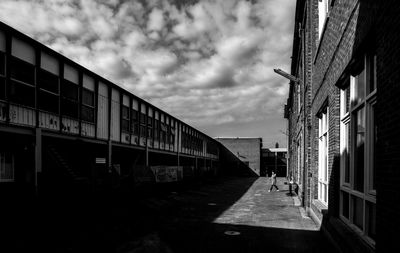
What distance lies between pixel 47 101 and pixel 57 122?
102cm

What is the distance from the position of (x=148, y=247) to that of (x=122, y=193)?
1221cm

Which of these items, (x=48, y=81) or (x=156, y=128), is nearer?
(x=48, y=81)

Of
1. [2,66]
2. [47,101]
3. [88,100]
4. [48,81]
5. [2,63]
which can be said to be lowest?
[47,101]

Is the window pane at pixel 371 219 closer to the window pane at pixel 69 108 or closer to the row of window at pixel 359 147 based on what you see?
the row of window at pixel 359 147

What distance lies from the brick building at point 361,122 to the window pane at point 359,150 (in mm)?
16

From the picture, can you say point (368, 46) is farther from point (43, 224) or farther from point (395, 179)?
point (43, 224)

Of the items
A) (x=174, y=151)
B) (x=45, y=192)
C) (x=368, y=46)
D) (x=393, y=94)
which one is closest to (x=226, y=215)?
(x=45, y=192)

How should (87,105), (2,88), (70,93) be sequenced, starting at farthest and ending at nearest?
(87,105) → (70,93) → (2,88)

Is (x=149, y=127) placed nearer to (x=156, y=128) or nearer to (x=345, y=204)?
(x=156, y=128)

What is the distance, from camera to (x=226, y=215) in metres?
14.1

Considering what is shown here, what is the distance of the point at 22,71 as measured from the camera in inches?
558

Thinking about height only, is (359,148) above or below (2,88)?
below

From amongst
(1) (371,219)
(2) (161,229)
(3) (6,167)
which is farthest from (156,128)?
(1) (371,219)

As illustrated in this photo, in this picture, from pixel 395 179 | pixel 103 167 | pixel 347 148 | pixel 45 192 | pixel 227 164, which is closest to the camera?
pixel 395 179
